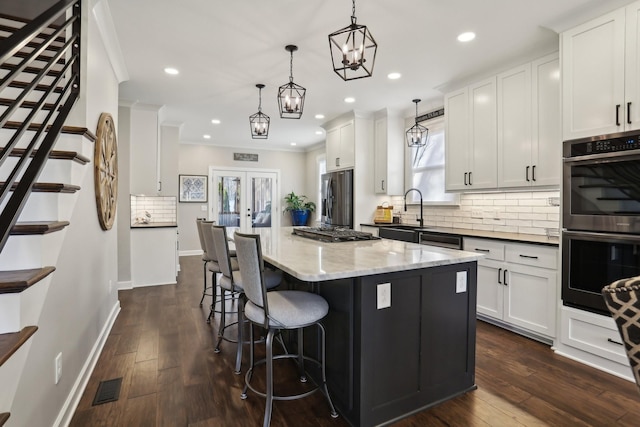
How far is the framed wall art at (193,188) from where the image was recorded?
7633mm

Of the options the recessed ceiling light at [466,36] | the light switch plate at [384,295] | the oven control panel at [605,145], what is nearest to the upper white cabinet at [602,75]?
the oven control panel at [605,145]

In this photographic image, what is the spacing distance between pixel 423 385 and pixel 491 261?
179 centimetres

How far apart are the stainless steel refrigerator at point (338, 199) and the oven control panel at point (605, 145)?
10.5 ft

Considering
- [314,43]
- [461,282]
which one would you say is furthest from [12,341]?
[314,43]

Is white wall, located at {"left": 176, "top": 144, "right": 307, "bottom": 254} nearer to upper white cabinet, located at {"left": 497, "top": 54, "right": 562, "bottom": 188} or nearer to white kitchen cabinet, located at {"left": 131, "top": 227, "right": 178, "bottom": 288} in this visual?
white kitchen cabinet, located at {"left": 131, "top": 227, "right": 178, "bottom": 288}

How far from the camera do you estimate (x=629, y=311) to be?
2.69 feet

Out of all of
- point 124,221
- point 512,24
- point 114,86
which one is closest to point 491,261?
point 512,24

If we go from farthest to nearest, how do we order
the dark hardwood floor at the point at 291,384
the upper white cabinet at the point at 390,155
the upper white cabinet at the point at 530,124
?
1. the upper white cabinet at the point at 390,155
2. the upper white cabinet at the point at 530,124
3. the dark hardwood floor at the point at 291,384

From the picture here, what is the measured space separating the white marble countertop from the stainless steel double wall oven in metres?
1.11

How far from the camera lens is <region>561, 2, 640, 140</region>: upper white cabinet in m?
2.31

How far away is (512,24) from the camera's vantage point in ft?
8.99

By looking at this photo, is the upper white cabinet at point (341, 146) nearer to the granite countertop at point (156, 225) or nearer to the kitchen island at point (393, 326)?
the granite countertop at point (156, 225)

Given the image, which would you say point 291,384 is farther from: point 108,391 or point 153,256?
point 153,256

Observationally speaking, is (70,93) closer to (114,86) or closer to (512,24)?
(114,86)
